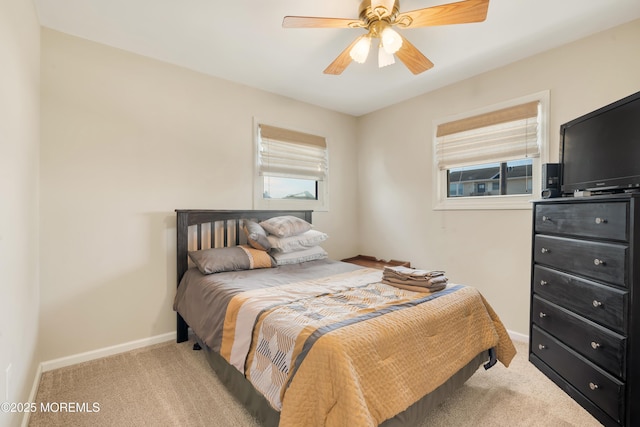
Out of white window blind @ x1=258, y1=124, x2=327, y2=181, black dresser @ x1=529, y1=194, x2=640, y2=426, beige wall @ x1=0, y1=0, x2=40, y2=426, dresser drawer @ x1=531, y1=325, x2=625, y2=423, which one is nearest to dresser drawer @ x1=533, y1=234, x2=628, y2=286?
black dresser @ x1=529, y1=194, x2=640, y2=426

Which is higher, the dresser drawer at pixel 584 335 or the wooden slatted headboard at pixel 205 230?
the wooden slatted headboard at pixel 205 230

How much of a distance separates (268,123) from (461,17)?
86.2 inches

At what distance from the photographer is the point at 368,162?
405 centimetres

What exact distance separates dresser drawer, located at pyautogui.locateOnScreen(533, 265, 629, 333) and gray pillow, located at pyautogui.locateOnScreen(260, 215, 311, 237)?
1.99 m

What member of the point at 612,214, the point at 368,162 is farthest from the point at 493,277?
the point at 368,162

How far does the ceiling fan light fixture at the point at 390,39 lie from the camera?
1668 mm

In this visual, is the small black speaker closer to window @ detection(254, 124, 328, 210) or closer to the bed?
the bed

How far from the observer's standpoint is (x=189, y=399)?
5.97 ft

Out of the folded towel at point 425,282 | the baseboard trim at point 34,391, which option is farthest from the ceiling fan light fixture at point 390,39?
the baseboard trim at point 34,391

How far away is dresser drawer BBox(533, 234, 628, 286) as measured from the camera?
5.02 feet

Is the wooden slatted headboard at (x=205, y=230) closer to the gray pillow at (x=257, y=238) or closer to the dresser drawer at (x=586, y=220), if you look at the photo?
the gray pillow at (x=257, y=238)

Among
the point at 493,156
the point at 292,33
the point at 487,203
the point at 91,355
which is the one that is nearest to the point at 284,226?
the point at 292,33

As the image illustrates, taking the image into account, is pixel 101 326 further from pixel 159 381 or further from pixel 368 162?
pixel 368 162

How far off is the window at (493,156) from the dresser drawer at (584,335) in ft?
3.21
